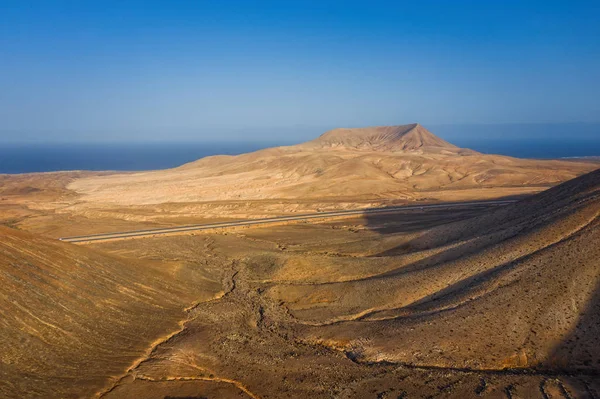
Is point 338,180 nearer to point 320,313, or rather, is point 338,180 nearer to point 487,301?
point 320,313

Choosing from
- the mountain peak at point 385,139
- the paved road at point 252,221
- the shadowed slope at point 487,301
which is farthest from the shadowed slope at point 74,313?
the mountain peak at point 385,139

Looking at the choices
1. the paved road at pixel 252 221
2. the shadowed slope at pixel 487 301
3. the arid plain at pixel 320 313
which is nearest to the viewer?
the arid plain at pixel 320 313

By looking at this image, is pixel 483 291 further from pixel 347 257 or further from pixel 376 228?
pixel 376 228

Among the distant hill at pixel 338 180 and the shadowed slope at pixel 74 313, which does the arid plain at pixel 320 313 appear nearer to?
the shadowed slope at pixel 74 313

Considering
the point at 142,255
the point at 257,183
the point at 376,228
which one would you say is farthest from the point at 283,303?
the point at 257,183

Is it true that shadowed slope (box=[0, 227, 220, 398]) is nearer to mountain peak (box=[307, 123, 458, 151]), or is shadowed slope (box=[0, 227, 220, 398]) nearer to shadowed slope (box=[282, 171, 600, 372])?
shadowed slope (box=[282, 171, 600, 372])

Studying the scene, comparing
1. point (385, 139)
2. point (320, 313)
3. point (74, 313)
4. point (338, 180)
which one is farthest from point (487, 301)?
point (385, 139)
